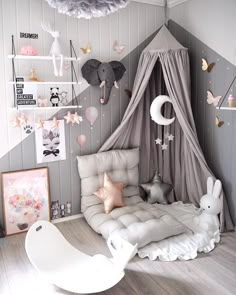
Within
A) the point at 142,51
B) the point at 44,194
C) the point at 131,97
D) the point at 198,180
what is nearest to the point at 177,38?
the point at 142,51

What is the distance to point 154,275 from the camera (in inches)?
92.5

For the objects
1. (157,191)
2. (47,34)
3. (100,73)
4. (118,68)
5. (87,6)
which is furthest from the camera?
(157,191)

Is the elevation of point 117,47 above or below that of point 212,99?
above

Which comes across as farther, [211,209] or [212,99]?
[212,99]

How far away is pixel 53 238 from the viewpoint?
2.52 metres

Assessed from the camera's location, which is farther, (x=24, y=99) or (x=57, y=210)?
(x=57, y=210)

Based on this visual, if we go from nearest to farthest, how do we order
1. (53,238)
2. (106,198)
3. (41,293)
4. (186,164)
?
1. (41,293)
2. (53,238)
3. (106,198)
4. (186,164)

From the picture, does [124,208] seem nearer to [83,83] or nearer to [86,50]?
[83,83]

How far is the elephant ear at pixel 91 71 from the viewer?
10.6 ft

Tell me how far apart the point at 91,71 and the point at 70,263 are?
6.42 ft

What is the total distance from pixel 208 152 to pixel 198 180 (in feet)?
1.09

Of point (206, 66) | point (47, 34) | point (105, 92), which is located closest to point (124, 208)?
point (105, 92)

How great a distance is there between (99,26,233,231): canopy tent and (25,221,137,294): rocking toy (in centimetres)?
A: 125

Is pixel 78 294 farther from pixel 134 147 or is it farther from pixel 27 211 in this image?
pixel 134 147
